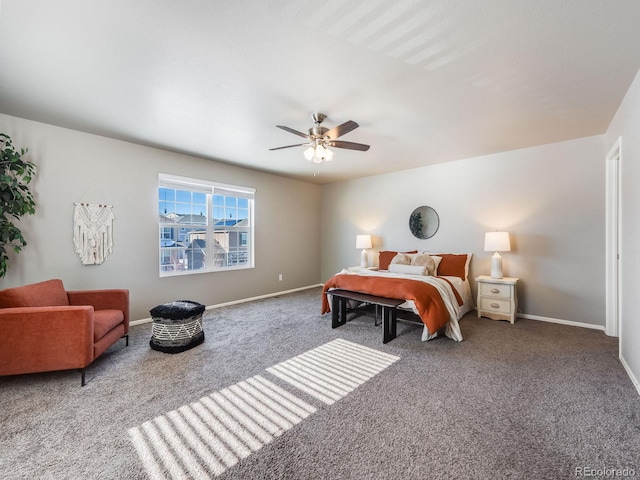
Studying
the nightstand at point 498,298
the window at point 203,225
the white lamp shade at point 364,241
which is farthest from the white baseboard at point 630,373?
the window at point 203,225

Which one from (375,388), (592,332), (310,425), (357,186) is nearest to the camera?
(310,425)

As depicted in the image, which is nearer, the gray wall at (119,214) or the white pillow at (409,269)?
the gray wall at (119,214)

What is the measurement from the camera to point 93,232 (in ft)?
11.6

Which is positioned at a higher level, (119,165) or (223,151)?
(223,151)

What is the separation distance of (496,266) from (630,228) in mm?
1730

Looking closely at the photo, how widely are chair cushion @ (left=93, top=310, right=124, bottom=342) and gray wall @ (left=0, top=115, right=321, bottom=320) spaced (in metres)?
1.02

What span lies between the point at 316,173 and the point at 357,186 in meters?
1.10

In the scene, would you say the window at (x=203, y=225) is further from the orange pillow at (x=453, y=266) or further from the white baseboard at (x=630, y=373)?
the white baseboard at (x=630, y=373)

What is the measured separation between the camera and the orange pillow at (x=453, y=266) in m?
4.36

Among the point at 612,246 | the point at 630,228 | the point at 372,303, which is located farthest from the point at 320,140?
the point at 612,246

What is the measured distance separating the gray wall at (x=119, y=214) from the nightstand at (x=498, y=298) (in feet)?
12.4

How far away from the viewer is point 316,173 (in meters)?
5.54

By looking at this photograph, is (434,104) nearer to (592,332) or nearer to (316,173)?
(316,173)

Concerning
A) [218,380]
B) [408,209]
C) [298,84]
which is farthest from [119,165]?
[408,209]
